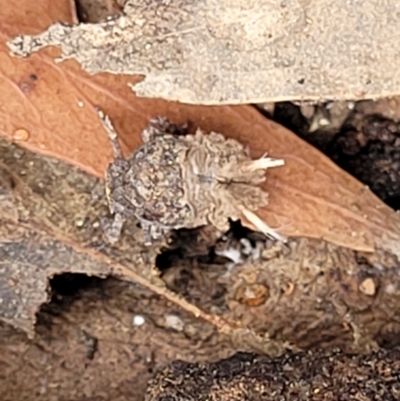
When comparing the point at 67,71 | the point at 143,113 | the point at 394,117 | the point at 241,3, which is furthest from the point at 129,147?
the point at 394,117

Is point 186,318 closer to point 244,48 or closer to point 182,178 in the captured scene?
point 182,178

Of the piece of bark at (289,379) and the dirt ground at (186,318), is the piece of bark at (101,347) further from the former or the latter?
the piece of bark at (289,379)

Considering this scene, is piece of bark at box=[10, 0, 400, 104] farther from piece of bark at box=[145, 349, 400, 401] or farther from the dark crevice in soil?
piece of bark at box=[145, 349, 400, 401]

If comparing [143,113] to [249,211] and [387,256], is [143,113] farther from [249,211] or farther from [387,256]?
[387,256]

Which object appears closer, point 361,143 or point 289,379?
point 289,379

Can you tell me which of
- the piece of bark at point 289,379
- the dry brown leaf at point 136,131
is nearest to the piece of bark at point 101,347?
the piece of bark at point 289,379

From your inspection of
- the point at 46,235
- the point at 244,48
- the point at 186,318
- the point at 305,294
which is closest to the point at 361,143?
the point at 305,294
